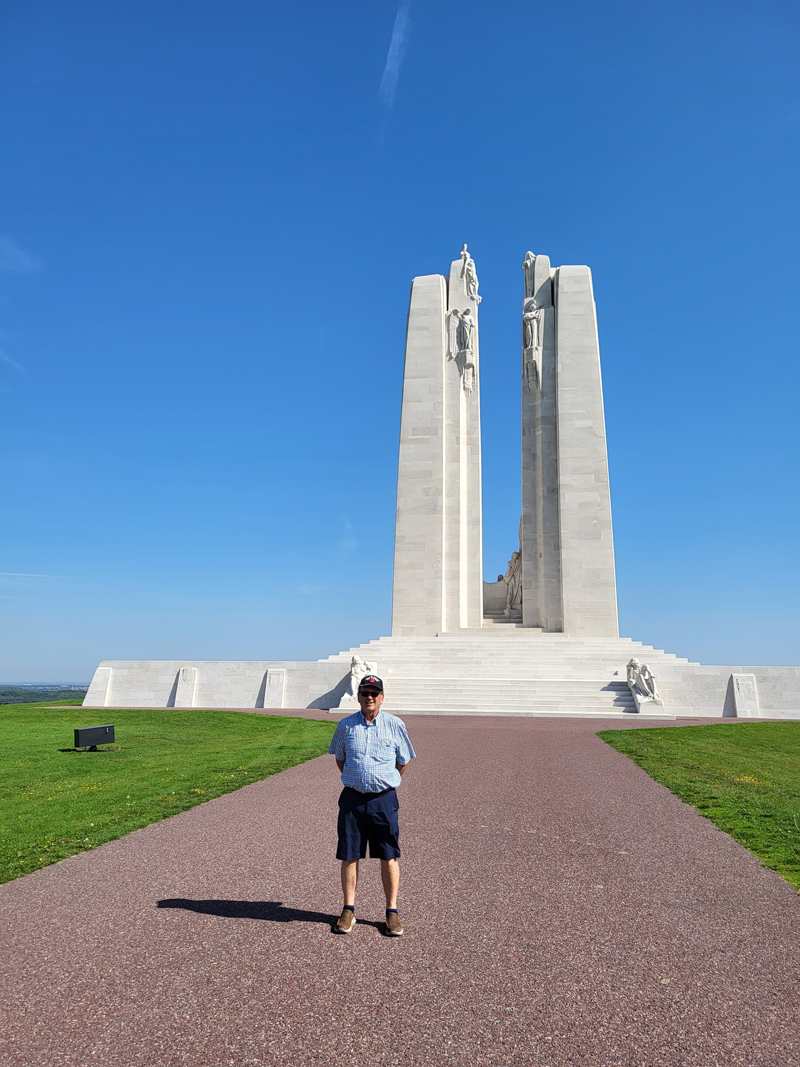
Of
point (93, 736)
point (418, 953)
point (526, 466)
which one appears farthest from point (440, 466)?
point (418, 953)

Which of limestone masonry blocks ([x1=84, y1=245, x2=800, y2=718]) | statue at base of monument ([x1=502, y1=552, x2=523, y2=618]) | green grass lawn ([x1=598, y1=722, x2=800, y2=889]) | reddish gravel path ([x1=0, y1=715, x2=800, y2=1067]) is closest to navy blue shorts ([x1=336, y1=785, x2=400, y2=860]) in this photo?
reddish gravel path ([x1=0, y1=715, x2=800, y2=1067])

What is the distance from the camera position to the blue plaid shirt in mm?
4316

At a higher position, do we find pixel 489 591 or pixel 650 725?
pixel 489 591

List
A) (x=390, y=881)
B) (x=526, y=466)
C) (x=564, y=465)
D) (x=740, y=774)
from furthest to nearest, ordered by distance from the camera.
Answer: (x=526, y=466) → (x=564, y=465) → (x=740, y=774) → (x=390, y=881)

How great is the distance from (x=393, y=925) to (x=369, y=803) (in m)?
0.69

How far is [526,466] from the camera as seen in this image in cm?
A: 3309

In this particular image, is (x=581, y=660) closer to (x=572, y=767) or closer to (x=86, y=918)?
(x=572, y=767)

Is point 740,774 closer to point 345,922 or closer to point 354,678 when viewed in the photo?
point 345,922

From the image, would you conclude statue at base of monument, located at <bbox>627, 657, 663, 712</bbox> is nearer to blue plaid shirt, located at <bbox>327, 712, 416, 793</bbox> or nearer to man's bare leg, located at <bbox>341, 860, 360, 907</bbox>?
blue plaid shirt, located at <bbox>327, 712, 416, 793</bbox>

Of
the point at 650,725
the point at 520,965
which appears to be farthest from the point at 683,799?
the point at 650,725

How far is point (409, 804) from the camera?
312 inches

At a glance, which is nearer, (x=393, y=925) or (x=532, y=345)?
(x=393, y=925)

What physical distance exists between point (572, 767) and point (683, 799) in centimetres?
243

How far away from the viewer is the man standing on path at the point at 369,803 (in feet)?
13.9
